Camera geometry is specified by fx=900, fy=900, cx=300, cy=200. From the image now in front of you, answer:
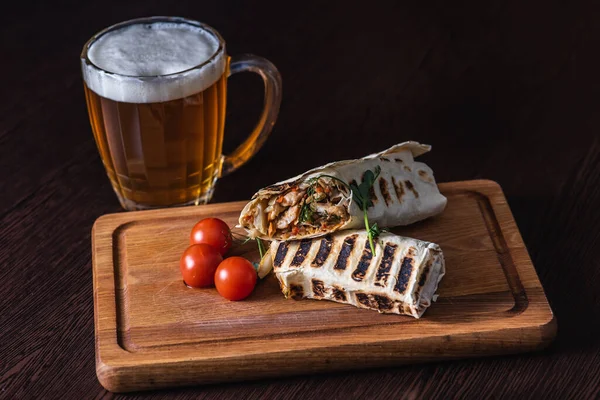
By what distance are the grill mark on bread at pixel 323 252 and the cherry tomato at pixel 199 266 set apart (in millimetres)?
364

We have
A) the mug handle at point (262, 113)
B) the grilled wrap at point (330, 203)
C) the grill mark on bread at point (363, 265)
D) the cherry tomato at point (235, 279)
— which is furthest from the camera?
the mug handle at point (262, 113)

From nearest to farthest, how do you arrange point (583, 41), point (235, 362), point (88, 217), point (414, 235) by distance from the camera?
point (235, 362) < point (414, 235) < point (88, 217) < point (583, 41)

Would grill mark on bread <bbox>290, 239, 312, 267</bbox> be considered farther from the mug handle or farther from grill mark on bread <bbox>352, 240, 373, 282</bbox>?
the mug handle

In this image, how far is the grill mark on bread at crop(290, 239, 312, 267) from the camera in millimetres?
3036

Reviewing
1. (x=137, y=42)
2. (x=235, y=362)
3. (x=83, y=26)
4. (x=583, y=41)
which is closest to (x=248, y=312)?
(x=235, y=362)

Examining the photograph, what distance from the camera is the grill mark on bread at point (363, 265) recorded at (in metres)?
2.93

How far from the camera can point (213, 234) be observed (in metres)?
3.26

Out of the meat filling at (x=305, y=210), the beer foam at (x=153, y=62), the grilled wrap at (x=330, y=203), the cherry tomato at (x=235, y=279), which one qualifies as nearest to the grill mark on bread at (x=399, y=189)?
the grilled wrap at (x=330, y=203)

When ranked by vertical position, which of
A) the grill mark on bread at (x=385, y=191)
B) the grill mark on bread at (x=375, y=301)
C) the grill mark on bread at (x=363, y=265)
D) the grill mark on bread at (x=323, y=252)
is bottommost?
the grill mark on bread at (x=375, y=301)

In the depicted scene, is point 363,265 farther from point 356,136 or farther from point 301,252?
point 356,136

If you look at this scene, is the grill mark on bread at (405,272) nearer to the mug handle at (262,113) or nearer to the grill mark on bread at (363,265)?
the grill mark on bread at (363,265)

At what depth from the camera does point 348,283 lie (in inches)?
116

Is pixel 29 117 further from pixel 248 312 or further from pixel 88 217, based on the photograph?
pixel 248 312

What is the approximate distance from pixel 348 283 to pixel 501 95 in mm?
1763
